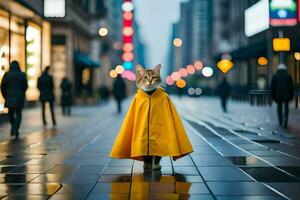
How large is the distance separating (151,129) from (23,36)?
18.7 metres

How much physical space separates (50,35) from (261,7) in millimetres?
16540

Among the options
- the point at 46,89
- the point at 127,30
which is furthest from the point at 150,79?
the point at 127,30

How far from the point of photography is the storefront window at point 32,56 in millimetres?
26078

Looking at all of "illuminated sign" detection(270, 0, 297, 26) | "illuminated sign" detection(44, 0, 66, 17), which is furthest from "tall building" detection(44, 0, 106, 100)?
"illuminated sign" detection(270, 0, 297, 26)

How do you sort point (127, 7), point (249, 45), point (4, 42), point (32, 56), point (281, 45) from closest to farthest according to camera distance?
point (4, 42) < point (281, 45) < point (32, 56) < point (249, 45) < point (127, 7)

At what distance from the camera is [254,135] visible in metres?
13.0

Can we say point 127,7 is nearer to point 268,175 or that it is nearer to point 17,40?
point 17,40

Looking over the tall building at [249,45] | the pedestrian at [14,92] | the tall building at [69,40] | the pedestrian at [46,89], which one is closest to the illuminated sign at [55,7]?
Answer: the tall building at [69,40]

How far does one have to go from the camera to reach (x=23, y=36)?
24.5 metres

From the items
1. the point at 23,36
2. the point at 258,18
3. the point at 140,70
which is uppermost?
the point at 258,18

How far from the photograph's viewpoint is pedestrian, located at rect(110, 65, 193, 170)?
23.5 feet

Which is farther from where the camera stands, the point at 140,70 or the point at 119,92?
the point at 119,92

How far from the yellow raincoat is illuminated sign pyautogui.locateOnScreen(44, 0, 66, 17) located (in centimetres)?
2314

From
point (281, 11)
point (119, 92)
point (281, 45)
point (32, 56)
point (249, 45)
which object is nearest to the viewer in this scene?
point (281, 45)
